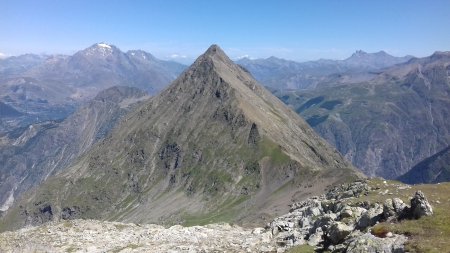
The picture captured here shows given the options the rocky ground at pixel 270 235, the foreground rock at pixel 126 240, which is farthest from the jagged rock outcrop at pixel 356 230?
the foreground rock at pixel 126 240

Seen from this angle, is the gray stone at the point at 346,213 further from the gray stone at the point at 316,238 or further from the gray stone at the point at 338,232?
the gray stone at the point at 338,232

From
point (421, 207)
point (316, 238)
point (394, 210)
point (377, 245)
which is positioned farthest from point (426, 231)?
point (316, 238)

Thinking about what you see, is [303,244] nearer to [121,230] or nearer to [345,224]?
[345,224]

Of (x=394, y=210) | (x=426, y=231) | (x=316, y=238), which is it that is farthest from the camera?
(x=316, y=238)

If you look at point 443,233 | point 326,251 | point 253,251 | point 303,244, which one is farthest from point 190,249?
point 443,233

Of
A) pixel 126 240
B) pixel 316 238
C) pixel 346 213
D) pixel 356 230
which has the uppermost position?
pixel 356 230

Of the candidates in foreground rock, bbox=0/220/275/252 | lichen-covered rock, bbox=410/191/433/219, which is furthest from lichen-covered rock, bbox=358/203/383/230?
foreground rock, bbox=0/220/275/252

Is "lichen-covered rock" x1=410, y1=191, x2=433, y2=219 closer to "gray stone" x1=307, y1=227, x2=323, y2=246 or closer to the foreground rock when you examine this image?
"gray stone" x1=307, y1=227, x2=323, y2=246

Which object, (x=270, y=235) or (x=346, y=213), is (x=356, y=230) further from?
(x=270, y=235)
